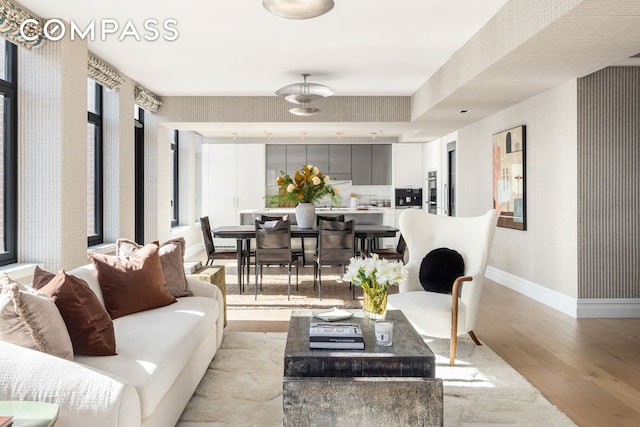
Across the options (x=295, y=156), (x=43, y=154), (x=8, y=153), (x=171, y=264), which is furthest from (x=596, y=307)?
(x=295, y=156)

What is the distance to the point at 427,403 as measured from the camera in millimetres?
2219

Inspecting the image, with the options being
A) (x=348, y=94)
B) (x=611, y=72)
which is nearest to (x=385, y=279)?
(x=611, y=72)

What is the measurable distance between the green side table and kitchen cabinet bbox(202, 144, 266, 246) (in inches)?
378

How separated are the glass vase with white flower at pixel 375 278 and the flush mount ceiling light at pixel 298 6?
1388mm

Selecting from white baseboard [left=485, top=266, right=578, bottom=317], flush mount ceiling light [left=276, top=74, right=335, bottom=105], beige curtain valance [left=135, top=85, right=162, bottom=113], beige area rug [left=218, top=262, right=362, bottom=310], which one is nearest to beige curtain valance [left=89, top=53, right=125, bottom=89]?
beige curtain valance [left=135, top=85, right=162, bottom=113]

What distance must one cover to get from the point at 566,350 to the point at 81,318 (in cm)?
341

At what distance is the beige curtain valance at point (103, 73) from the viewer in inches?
212

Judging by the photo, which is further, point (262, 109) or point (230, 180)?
point (230, 180)

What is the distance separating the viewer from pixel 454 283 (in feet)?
12.2

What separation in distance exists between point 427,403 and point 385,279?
0.76 meters

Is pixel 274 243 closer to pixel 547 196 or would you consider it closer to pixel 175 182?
pixel 547 196

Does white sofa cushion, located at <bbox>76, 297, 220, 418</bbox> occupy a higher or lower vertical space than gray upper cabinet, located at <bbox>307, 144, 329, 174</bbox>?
lower

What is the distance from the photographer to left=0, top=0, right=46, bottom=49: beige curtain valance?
12.6 feet

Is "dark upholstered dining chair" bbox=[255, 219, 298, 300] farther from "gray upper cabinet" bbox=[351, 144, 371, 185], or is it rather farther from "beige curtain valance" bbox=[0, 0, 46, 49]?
"gray upper cabinet" bbox=[351, 144, 371, 185]
